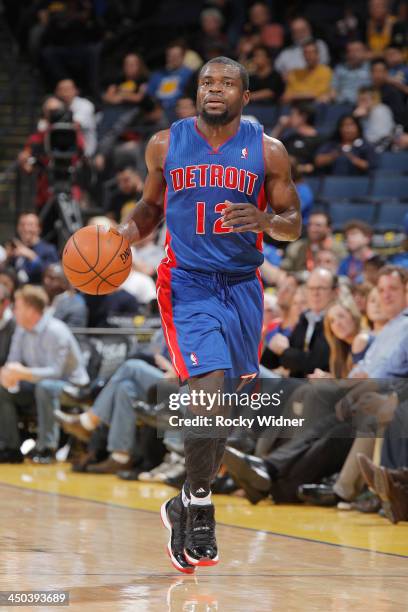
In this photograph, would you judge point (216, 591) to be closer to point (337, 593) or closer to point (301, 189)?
point (337, 593)

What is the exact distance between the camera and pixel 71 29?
1645 centimetres

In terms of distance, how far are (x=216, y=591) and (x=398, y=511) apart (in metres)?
2.13

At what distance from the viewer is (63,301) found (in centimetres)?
1084

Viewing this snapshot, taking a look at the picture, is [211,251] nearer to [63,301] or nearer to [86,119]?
[63,301]

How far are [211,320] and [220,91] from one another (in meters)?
0.96

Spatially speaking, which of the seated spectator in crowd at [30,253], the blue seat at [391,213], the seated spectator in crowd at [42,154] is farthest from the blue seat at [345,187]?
the seated spectator in crowd at [30,253]

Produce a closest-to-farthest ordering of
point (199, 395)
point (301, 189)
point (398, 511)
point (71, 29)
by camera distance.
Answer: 1. point (199, 395)
2. point (398, 511)
3. point (301, 189)
4. point (71, 29)

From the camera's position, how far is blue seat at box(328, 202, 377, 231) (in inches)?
491

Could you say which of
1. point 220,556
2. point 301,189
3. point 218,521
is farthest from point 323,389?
point 301,189

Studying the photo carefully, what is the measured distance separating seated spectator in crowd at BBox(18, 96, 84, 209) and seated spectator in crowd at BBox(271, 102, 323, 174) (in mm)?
2270

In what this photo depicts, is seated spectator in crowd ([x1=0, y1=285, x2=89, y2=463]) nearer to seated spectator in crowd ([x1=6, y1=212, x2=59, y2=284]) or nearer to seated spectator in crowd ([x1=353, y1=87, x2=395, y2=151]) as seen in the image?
seated spectator in crowd ([x1=6, y1=212, x2=59, y2=284])

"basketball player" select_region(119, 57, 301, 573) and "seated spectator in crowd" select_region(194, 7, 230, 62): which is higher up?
"seated spectator in crowd" select_region(194, 7, 230, 62)

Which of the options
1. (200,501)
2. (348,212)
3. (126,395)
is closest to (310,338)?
(126,395)

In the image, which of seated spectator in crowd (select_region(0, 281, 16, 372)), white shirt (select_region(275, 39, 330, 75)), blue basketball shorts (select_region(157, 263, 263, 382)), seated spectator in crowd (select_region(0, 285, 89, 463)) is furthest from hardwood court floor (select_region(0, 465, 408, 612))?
white shirt (select_region(275, 39, 330, 75))
